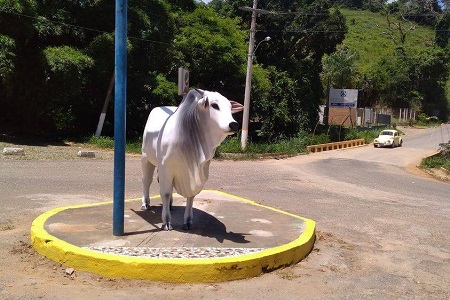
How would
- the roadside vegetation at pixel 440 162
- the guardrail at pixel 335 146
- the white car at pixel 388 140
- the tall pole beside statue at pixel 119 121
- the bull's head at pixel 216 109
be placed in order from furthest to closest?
1. the white car at pixel 388 140
2. the guardrail at pixel 335 146
3. the roadside vegetation at pixel 440 162
4. the tall pole beside statue at pixel 119 121
5. the bull's head at pixel 216 109

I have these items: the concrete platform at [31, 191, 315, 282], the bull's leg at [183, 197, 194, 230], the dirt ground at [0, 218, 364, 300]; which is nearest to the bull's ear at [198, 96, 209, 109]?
the bull's leg at [183, 197, 194, 230]

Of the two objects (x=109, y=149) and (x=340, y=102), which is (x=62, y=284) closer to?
(x=109, y=149)

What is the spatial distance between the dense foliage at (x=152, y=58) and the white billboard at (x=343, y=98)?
2.59 meters

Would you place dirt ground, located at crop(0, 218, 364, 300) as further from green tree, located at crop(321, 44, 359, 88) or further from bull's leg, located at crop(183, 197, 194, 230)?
green tree, located at crop(321, 44, 359, 88)

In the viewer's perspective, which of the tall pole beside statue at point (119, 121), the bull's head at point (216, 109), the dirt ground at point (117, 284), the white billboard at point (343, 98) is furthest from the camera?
the white billboard at point (343, 98)

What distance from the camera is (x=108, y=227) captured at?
6.24 meters

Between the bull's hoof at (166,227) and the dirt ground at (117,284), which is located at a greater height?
the bull's hoof at (166,227)

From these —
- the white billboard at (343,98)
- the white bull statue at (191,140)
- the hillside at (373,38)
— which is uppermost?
the hillside at (373,38)

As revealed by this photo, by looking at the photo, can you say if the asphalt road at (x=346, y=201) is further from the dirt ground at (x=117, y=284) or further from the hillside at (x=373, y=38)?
the hillside at (x=373, y=38)

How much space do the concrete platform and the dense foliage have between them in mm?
12135

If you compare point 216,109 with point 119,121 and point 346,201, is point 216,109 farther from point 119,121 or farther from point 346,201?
point 346,201

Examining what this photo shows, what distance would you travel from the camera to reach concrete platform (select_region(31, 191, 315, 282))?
486 centimetres

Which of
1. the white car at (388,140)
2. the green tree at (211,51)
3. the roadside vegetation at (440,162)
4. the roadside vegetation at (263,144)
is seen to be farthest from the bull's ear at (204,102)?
the white car at (388,140)

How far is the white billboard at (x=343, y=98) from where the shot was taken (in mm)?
31828
